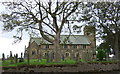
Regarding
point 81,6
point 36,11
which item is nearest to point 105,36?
point 81,6

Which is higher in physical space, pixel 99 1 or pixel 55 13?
pixel 99 1

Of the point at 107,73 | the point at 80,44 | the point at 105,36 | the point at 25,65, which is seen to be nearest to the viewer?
the point at 25,65

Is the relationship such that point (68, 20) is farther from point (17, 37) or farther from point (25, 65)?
point (25, 65)

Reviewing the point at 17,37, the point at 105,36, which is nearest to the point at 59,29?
the point at 17,37

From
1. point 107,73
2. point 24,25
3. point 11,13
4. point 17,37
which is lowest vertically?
point 107,73

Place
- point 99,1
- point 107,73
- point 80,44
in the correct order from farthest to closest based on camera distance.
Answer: point 80,44
point 99,1
point 107,73

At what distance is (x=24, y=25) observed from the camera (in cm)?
2292

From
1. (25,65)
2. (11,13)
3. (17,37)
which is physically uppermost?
(11,13)

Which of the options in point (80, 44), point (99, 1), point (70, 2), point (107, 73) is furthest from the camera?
A: point (80, 44)

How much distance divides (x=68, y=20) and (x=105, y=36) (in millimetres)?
11072

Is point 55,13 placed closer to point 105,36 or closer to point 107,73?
point 107,73

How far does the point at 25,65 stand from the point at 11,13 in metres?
7.90

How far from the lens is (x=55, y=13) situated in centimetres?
2395

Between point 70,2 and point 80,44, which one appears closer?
point 70,2
